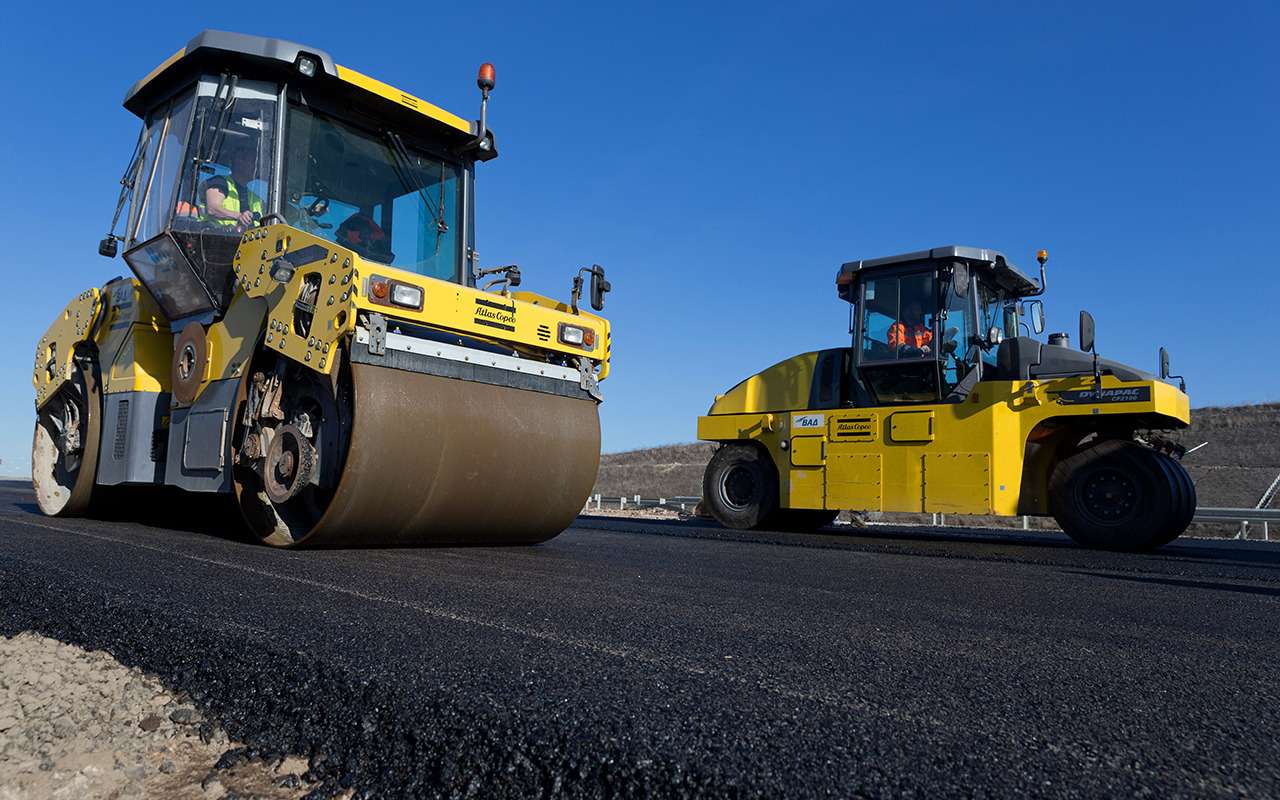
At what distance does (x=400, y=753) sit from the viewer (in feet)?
5.24

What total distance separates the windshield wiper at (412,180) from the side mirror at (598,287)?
1048 millimetres

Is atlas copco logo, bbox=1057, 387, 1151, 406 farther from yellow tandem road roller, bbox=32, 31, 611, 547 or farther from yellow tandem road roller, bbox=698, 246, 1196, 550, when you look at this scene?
yellow tandem road roller, bbox=32, 31, 611, 547

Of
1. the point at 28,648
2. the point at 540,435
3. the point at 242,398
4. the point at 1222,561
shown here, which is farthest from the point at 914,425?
the point at 28,648

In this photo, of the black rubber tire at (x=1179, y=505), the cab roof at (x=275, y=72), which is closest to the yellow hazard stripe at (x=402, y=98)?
the cab roof at (x=275, y=72)

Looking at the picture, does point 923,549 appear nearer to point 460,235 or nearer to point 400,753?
point 460,235

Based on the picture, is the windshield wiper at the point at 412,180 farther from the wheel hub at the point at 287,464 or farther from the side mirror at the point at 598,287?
the wheel hub at the point at 287,464

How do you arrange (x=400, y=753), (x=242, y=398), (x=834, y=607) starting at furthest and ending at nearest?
(x=242, y=398) → (x=834, y=607) → (x=400, y=753)

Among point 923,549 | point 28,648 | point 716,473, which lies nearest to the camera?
point 28,648

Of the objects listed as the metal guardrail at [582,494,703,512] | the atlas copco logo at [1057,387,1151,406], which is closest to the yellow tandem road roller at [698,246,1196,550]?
the atlas copco logo at [1057,387,1151,406]

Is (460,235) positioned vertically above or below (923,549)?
above

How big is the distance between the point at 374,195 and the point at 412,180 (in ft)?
1.04

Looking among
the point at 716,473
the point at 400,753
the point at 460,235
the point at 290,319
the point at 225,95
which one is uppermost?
the point at 225,95

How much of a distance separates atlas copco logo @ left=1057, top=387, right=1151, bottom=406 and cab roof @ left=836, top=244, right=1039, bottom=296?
1.48m

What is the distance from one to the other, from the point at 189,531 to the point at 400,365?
2315mm
